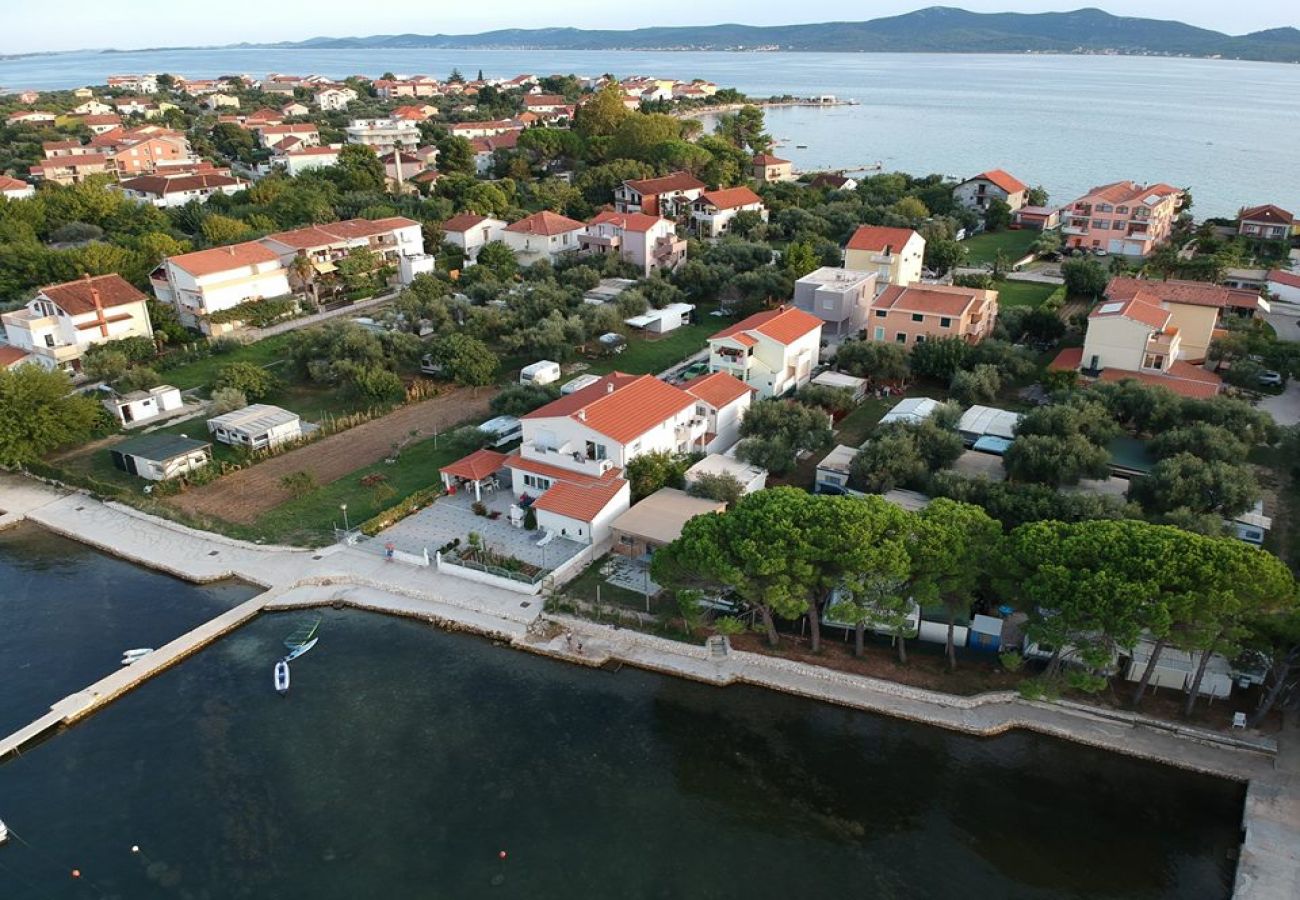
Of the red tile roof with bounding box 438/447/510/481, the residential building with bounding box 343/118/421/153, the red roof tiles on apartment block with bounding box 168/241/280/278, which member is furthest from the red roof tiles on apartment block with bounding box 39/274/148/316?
the residential building with bounding box 343/118/421/153

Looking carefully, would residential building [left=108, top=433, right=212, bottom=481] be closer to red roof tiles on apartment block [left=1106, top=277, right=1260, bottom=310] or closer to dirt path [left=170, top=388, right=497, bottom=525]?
dirt path [left=170, top=388, right=497, bottom=525]

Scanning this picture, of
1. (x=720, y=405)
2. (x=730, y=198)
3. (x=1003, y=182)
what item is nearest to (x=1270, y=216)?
(x=1003, y=182)

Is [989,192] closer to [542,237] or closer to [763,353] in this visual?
[542,237]

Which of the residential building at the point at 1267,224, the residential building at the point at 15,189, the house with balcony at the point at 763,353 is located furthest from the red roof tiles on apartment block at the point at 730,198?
the residential building at the point at 15,189

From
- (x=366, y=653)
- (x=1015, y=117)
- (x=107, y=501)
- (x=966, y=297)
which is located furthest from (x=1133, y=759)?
(x=1015, y=117)

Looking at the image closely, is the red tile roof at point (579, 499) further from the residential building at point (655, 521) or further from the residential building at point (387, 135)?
the residential building at point (387, 135)

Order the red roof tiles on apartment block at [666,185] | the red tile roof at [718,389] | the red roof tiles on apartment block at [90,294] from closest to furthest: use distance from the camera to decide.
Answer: the red tile roof at [718,389]
the red roof tiles on apartment block at [90,294]
the red roof tiles on apartment block at [666,185]
